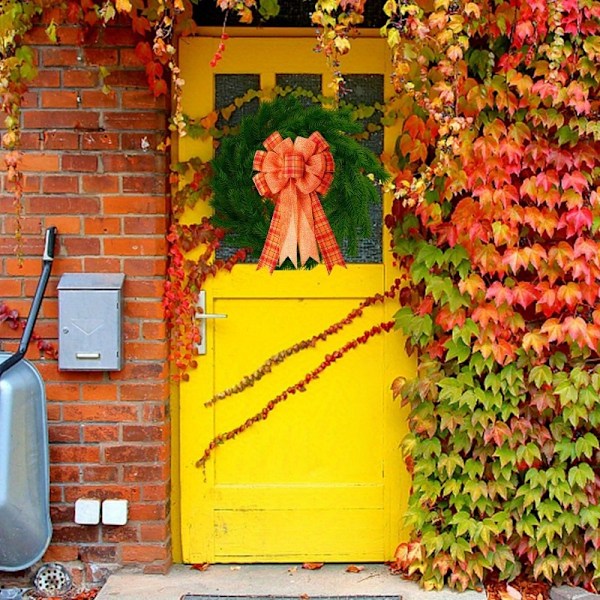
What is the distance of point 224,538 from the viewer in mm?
3861

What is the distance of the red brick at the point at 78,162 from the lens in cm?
361

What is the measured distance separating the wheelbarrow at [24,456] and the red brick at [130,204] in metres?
0.26

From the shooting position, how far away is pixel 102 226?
363 centimetres

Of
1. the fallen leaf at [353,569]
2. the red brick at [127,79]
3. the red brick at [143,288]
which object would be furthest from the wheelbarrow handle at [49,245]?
the fallen leaf at [353,569]

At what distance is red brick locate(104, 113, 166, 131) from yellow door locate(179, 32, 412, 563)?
0.72 meters

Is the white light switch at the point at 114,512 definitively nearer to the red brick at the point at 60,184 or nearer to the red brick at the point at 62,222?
the red brick at the point at 62,222

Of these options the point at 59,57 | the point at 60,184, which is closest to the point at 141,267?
the point at 60,184

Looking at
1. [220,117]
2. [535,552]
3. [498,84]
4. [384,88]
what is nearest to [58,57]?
[220,117]

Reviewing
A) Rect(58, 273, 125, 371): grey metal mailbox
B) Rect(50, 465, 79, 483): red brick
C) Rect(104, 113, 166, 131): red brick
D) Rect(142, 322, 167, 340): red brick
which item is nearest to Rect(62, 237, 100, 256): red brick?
Rect(58, 273, 125, 371): grey metal mailbox

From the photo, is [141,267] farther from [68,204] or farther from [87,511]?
[87,511]

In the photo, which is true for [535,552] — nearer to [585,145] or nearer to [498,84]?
[585,145]

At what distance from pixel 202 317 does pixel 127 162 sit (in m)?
0.72

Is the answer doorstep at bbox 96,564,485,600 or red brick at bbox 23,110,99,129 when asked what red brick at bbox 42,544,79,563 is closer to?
doorstep at bbox 96,564,485,600

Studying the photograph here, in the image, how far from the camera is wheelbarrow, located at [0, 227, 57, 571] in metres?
3.34
